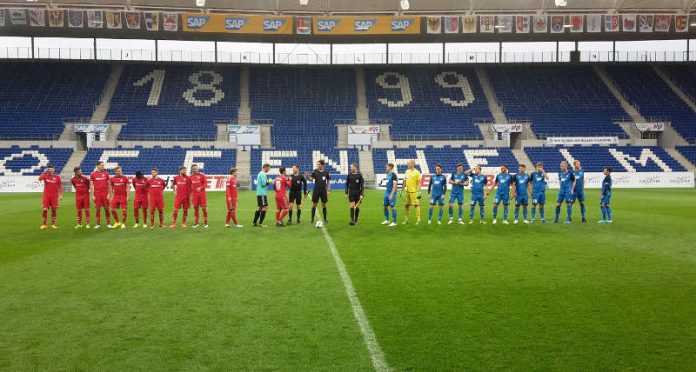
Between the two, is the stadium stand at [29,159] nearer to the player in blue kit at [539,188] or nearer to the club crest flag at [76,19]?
the club crest flag at [76,19]

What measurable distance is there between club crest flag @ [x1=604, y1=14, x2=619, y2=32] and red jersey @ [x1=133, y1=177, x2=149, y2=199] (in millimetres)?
37132

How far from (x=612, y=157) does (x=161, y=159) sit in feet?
118

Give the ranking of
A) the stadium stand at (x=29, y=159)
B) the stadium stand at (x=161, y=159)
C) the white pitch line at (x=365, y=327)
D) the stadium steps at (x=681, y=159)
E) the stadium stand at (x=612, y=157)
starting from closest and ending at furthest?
the white pitch line at (x=365, y=327), the stadium stand at (x=29, y=159), the stadium stand at (x=161, y=159), the stadium stand at (x=612, y=157), the stadium steps at (x=681, y=159)

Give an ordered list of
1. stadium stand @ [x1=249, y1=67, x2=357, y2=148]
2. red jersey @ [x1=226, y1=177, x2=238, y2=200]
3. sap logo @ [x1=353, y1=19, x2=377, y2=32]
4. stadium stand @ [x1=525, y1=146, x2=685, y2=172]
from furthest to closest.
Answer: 1. stadium stand @ [x1=249, y1=67, x2=357, y2=148]
2. stadium stand @ [x1=525, y1=146, x2=685, y2=172]
3. sap logo @ [x1=353, y1=19, x2=377, y2=32]
4. red jersey @ [x1=226, y1=177, x2=238, y2=200]

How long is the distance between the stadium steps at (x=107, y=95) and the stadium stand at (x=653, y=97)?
48.2 m

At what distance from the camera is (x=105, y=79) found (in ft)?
162

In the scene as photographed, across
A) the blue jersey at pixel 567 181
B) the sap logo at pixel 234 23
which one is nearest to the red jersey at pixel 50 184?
the blue jersey at pixel 567 181

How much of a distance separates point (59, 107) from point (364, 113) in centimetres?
2692

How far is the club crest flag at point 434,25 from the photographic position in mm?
39969

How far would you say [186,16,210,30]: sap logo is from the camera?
39.2m

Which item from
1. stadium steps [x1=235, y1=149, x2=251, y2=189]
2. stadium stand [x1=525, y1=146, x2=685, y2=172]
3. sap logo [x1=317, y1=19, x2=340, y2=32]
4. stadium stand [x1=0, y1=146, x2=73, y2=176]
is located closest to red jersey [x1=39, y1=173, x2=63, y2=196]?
stadium steps [x1=235, y1=149, x2=251, y2=189]

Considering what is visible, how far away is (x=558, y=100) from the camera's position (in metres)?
50.0

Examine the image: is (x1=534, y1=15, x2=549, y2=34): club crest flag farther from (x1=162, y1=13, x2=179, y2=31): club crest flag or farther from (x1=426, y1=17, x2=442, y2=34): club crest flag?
(x1=162, y1=13, x2=179, y2=31): club crest flag

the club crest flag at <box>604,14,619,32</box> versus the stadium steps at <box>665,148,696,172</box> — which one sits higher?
the club crest flag at <box>604,14,619,32</box>
